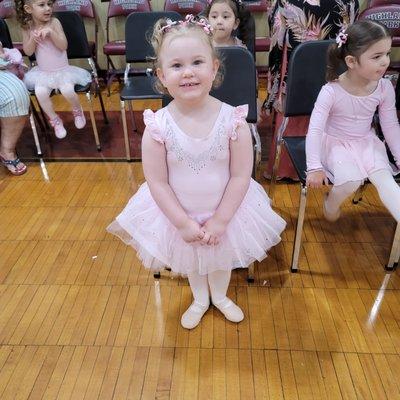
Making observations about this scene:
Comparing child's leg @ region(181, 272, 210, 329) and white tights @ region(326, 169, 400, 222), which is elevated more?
white tights @ region(326, 169, 400, 222)

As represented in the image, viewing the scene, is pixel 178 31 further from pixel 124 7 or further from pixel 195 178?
pixel 124 7

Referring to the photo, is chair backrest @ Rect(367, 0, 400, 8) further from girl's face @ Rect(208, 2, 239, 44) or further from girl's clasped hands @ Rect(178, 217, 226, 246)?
girl's clasped hands @ Rect(178, 217, 226, 246)

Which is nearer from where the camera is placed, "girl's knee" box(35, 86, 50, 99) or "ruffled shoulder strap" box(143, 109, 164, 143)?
"ruffled shoulder strap" box(143, 109, 164, 143)

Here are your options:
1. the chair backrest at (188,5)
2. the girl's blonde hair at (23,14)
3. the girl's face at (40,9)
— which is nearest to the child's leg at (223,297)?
the girl's face at (40,9)

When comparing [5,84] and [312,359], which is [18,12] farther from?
[312,359]

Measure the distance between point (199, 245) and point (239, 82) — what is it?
877mm

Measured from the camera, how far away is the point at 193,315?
64.3 inches

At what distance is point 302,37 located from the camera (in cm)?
204

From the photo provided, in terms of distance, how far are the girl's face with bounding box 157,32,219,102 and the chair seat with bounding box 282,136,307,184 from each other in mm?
666

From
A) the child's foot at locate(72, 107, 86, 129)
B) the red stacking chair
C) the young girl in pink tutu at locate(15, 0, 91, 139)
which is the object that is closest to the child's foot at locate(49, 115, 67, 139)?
the young girl in pink tutu at locate(15, 0, 91, 139)

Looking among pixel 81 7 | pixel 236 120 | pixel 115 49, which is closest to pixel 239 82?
pixel 236 120

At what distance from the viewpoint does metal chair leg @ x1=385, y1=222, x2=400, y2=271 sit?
1.75 metres

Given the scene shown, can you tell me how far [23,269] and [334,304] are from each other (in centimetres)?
142

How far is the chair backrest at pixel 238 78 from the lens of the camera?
6.07 ft
